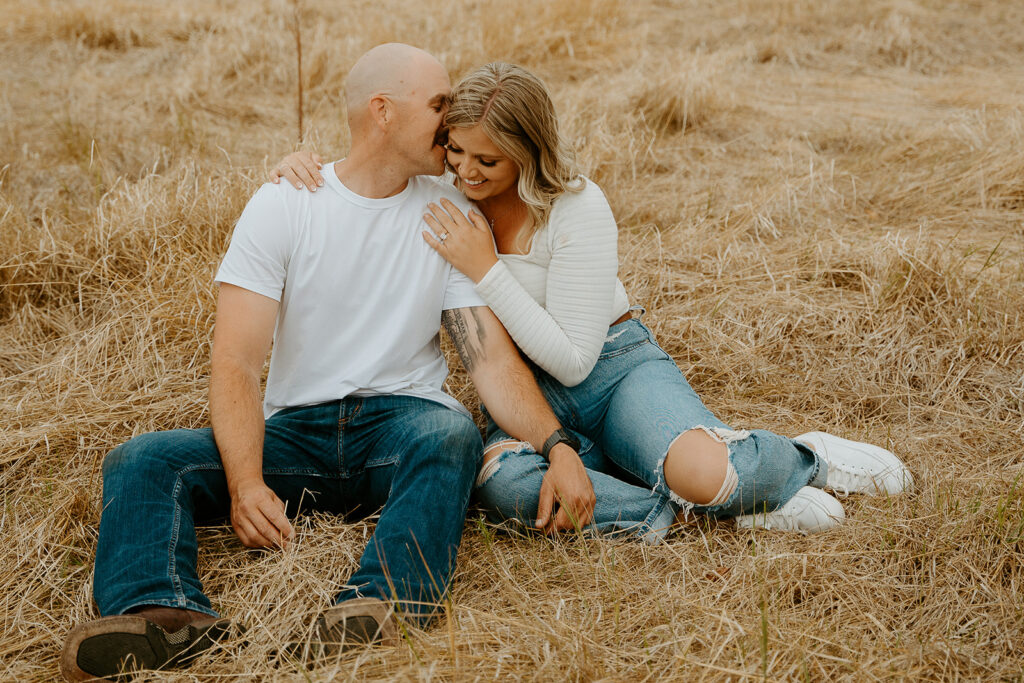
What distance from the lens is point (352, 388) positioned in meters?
2.50

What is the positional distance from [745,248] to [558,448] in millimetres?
1967

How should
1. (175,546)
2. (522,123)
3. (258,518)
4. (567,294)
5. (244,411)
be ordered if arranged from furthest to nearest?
(567,294) < (522,123) < (244,411) < (258,518) < (175,546)

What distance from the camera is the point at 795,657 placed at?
1.83 metres

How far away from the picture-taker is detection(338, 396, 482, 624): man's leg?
6.69 feet

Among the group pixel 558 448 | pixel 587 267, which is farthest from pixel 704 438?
pixel 587 267

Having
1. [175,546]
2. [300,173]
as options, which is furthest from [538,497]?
[300,173]

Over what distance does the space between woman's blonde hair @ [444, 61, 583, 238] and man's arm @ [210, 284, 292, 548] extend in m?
0.77

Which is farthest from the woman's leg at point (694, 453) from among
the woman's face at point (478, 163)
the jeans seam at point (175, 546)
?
the jeans seam at point (175, 546)

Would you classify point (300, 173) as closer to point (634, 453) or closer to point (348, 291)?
point (348, 291)

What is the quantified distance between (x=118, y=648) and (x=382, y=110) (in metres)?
1.53

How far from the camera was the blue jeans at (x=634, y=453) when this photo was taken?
240 cm

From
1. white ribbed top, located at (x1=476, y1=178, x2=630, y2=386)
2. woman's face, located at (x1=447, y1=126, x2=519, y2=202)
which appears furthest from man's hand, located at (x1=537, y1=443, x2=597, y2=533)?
woman's face, located at (x1=447, y1=126, x2=519, y2=202)

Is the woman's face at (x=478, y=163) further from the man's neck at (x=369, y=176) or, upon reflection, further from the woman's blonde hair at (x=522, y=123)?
the man's neck at (x=369, y=176)

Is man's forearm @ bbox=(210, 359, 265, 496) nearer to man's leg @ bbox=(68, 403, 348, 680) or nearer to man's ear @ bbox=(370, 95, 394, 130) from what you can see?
man's leg @ bbox=(68, 403, 348, 680)
